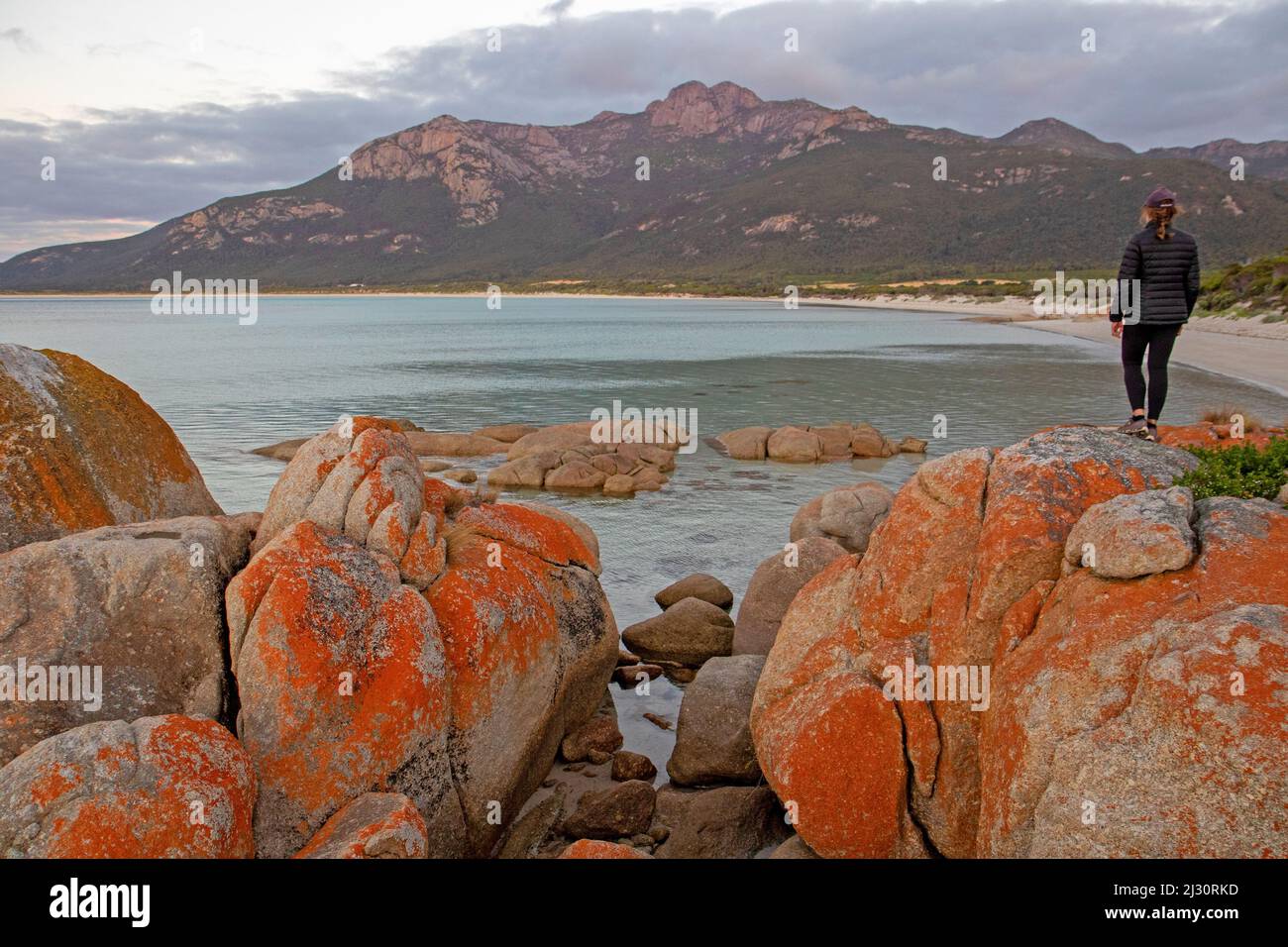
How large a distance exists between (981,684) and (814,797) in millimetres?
1575

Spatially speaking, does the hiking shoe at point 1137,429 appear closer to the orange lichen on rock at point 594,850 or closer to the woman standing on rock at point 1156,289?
the woman standing on rock at point 1156,289

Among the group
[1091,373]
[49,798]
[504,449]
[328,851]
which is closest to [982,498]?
[328,851]

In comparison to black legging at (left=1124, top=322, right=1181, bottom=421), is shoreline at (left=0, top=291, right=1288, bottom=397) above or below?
above

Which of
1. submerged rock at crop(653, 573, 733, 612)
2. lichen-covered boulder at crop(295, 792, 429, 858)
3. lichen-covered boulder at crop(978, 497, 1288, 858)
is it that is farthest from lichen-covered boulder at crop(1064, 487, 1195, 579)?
submerged rock at crop(653, 573, 733, 612)

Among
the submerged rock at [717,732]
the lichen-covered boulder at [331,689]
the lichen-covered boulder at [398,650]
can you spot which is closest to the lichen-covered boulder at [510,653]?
the lichen-covered boulder at [398,650]

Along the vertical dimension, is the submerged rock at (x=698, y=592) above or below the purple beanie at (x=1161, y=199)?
below

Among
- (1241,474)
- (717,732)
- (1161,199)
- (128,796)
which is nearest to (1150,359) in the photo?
(1161,199)

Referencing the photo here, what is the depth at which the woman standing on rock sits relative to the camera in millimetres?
10789

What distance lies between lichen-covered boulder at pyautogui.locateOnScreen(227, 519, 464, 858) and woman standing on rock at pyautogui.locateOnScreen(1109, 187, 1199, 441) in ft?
28.5

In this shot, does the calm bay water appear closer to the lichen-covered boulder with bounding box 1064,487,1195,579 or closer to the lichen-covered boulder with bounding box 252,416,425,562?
the lichen-covered boulder with bounding box 252,416,425,562

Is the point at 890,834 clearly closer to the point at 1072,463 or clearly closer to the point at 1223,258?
the point at 1072,463

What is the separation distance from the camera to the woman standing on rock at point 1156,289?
35.4ft

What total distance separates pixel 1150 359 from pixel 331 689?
1047 centimetres

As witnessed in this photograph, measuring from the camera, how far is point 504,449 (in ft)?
100
